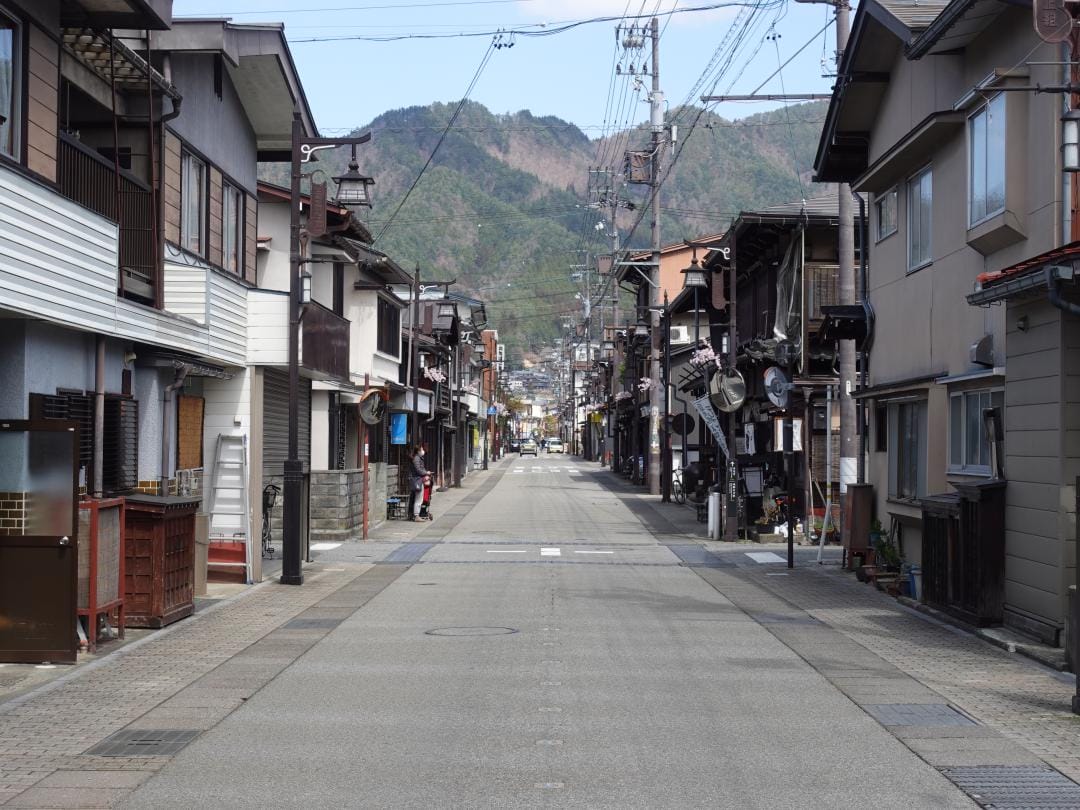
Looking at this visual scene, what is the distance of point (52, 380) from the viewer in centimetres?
1366

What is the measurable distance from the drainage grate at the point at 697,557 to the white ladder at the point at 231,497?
8470 mm

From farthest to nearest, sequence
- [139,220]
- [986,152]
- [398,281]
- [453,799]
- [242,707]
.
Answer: [398,281], [139,220], [986,152], [242,707], [453,799]

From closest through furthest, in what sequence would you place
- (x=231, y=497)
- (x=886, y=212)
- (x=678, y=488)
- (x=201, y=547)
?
(x=201, y=547) < (x=231, y=497) < (x=886, y=212) < (x=678, y=488)

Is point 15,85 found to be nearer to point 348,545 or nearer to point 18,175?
point 18,175

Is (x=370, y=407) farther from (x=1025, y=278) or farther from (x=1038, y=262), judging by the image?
(x=1038, y=262)

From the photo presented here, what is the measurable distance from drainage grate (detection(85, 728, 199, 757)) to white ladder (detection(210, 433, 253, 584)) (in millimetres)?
10310

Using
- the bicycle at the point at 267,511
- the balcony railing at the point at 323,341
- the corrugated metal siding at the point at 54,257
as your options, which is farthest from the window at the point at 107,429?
the bicycle at the point at 267,511

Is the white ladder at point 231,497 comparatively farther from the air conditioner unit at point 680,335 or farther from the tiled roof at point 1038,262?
the air conditioner unit at point 680,335

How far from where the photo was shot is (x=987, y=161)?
15562 millimetres

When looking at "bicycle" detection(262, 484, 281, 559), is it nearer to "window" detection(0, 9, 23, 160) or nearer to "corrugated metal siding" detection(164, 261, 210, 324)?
"corrugated metal siding" detection(164, 261, 210, 324)

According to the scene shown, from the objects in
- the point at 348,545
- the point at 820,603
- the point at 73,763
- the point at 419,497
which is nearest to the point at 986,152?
the point at 820,603

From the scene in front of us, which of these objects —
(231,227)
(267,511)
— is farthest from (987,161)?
(267,511)

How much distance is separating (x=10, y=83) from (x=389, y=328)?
2565cm

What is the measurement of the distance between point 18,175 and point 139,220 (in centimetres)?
594
